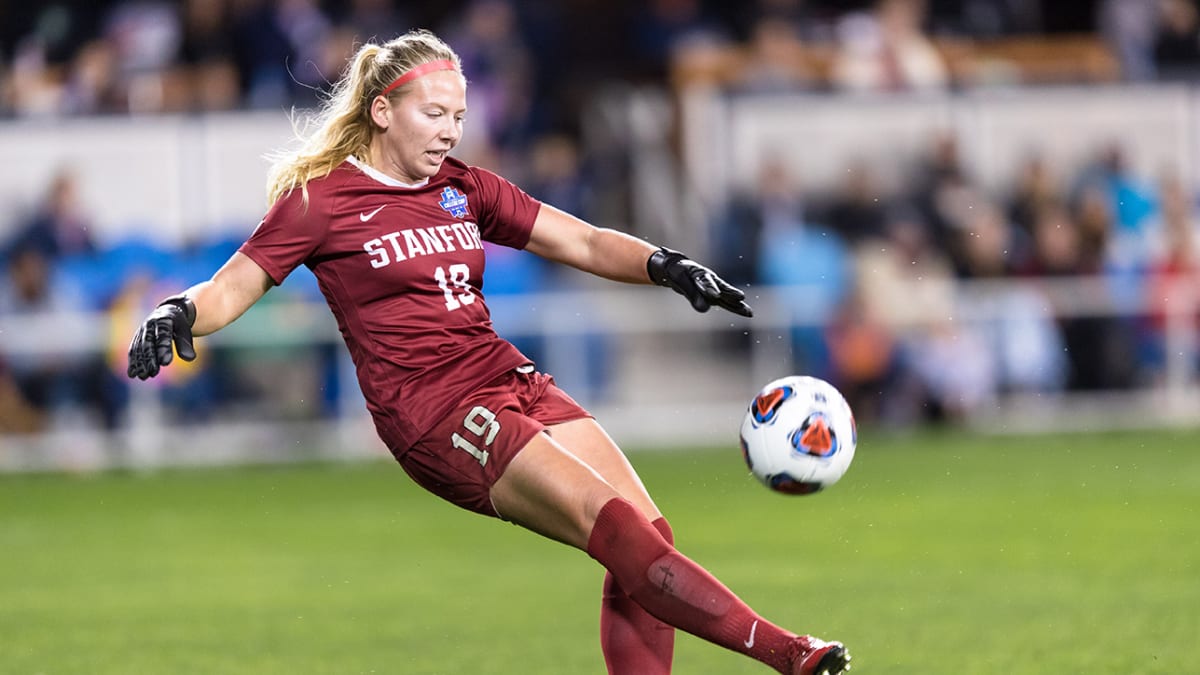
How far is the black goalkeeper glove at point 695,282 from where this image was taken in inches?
235

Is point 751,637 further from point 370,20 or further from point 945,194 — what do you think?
point 370,20

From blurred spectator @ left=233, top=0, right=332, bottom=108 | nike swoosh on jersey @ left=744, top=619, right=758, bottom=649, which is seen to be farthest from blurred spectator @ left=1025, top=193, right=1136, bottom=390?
nike swoosh on jersey @ left=744, top=619, right=758, bottom=649

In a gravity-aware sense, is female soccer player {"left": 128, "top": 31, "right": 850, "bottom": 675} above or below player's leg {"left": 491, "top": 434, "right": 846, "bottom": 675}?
above

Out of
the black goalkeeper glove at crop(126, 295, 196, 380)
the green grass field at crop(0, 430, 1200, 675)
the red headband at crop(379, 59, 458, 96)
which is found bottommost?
the green grass field at crop(0, 430, 1200, 675)

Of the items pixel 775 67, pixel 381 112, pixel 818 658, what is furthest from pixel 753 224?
pixel 818 658

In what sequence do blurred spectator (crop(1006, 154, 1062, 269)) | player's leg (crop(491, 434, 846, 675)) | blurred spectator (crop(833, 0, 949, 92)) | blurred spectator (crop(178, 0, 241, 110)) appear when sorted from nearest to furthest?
player's leg (crop(491, 434, 846, 675)) < blurred spectator (crop(1006, 154, 1062, 269)) < blurred spectator (crop(833, 0, 949, 92)) < blurred spectator (crop(178, 0, 241, 110))

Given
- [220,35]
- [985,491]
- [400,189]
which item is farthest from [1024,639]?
[220,35]

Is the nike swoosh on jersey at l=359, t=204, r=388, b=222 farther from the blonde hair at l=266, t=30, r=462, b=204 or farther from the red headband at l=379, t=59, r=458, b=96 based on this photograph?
the red headband at l=379, t=59, r=458, b=96

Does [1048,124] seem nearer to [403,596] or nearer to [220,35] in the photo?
[220,35]

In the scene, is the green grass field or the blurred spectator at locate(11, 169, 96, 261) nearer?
the green grass field

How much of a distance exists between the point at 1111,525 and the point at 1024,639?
411 centimetres

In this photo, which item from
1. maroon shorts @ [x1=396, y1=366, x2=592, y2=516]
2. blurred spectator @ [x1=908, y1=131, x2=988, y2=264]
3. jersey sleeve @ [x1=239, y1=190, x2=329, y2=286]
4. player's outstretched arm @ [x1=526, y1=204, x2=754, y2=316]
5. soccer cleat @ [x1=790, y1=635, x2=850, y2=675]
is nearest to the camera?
soccer cleat @ [x1=790, y1=635, x2=850, y2=675]

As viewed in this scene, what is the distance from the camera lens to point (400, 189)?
596cm

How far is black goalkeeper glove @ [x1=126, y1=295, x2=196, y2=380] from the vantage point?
5438mm
